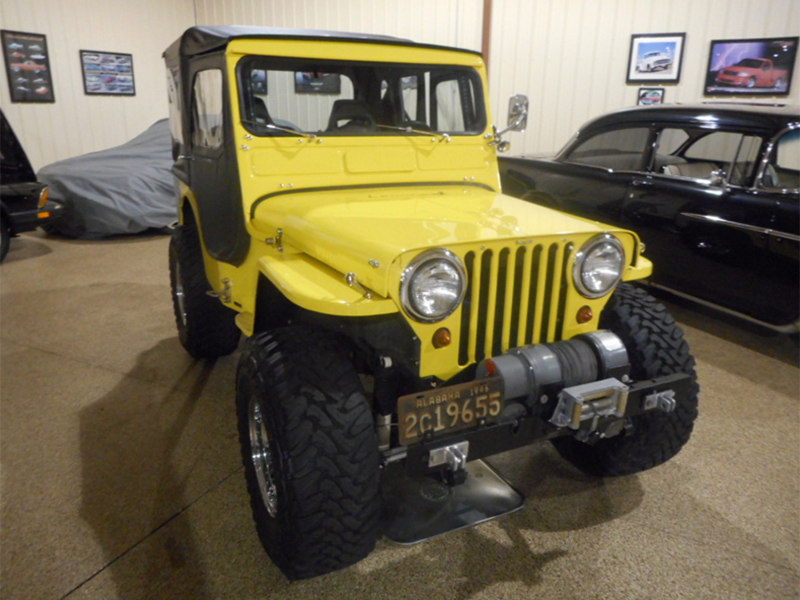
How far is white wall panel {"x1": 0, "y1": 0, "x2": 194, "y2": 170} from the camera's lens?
727 centimetres

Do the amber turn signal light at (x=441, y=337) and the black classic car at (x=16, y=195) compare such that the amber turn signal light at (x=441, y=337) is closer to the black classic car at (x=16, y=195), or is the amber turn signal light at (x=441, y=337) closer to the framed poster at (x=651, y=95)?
the framed poster at (x=651, y=95)

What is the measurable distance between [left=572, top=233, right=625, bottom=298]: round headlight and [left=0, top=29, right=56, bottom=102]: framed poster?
7.74 meters

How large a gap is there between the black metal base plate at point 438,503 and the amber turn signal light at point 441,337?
1.75 ft

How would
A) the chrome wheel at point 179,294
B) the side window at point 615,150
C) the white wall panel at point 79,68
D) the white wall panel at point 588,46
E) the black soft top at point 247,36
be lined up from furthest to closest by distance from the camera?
1. the white wall panel at point 79,68
2. the white wall panel at point 588,46
3. the side window at point 615,150
4. the chrome wheel at point 179,294
5. the black soft top at point 247,36

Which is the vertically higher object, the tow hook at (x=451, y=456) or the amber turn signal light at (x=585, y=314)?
the amber turn signal light at (x=585, y=314)

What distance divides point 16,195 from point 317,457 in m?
5.40

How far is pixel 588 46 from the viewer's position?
6.21 m

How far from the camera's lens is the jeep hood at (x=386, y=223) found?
170 centimetres

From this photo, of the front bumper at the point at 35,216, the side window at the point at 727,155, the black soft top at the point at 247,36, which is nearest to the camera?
the black soft top at the point at 247,36

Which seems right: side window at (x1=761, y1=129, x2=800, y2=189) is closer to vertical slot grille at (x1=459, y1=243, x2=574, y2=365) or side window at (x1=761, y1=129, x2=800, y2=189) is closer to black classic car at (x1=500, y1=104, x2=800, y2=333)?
black classic car at (x1=500, y1=104, x2=800, y2=333)

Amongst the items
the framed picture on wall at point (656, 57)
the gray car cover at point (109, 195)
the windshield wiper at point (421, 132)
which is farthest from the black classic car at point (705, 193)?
the gray car cover at point (109, 195)

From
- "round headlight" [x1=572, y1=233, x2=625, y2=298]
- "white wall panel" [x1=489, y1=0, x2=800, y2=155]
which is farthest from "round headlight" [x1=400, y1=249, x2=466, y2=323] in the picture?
"white wall panel" [x1=489, y1=0, x2=800, y2=155]

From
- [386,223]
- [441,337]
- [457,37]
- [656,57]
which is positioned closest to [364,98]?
[386,223]

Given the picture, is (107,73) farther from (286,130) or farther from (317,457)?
(317,457)
